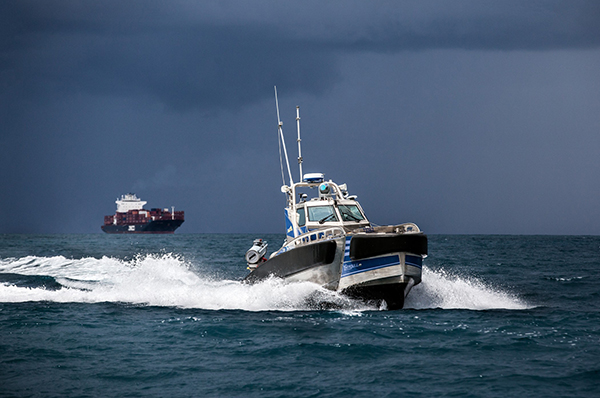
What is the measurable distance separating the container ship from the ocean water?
15182cm

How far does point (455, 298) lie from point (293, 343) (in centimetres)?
Answer: 746

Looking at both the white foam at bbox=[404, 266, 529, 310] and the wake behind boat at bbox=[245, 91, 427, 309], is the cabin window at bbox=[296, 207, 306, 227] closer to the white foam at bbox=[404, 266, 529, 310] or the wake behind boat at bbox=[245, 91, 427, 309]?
the wake behind boat at bbox=[245, 91, 427, 309]

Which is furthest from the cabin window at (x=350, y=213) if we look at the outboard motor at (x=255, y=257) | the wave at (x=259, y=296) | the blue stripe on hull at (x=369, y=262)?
the outboard motor at (x=255, y=257)

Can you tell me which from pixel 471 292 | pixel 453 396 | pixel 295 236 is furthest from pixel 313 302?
pixel 453 396

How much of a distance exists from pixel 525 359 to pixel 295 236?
8.95m

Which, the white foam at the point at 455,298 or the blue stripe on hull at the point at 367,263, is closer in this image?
the blue stripe on hull at the point at 367,263

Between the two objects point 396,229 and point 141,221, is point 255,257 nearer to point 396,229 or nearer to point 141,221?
point 396,229

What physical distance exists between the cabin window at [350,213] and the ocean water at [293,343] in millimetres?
2879

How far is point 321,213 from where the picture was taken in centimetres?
1716

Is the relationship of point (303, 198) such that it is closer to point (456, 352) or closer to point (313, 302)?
point (313, 302)

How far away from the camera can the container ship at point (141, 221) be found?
167 metres

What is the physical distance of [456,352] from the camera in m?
10.4

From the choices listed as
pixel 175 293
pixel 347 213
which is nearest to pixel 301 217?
pixel 347 213

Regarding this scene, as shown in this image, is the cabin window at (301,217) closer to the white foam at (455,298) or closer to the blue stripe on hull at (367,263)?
the blue stripe on hull at (367,263)
